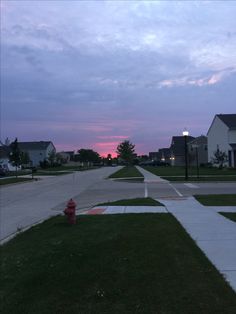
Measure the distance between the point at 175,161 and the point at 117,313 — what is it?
107 meters

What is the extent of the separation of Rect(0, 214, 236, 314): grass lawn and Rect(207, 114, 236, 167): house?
173ft

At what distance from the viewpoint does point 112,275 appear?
21.1ft

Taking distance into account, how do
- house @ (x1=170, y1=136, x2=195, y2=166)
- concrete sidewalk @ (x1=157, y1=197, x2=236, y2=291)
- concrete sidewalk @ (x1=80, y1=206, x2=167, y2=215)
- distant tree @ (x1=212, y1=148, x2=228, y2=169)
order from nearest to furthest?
concrete sidewalk @ (x1=157, y1=197, x2=236, y2=291)
concrete sidewalk @ (x1=80, y1=206, x2=167, y2=215)
distant tree @ (x1=212, y1=148, x2=228, y2=169)
house @ (x1=170, y1=136, x2=195, y2=166)

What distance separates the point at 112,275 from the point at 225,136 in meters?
59.3

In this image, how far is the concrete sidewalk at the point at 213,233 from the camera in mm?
6805

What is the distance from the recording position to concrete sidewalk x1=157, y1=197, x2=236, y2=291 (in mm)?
6805

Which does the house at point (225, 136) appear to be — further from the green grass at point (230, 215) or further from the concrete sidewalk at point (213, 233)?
the green grass at point (230, 215)

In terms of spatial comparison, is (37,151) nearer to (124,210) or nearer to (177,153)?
(177,153)

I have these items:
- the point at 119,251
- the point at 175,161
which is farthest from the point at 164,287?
the point at 175,161

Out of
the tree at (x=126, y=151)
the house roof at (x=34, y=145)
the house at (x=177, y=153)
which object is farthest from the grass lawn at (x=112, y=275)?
the tree at (x=126, y=151)

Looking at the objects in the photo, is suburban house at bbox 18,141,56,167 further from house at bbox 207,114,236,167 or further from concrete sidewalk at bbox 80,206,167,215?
concrete sidewalk at bbox 80,206,167,215

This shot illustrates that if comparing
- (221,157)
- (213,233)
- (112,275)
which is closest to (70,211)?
(213,233)

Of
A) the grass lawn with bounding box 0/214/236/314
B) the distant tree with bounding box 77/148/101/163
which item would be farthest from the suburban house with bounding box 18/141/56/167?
the grass lawn with bounding box 0/214/236/314

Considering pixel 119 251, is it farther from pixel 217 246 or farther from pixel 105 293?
pixel 105 293
